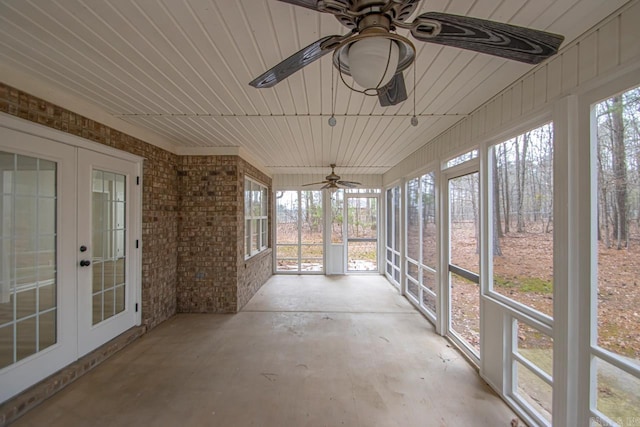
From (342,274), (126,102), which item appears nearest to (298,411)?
(126,102)

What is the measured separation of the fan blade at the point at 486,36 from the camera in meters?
0.91

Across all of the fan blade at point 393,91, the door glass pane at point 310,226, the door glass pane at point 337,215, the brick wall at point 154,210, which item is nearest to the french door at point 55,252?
the brick wall at point 154,210

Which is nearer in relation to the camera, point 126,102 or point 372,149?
point 126,102

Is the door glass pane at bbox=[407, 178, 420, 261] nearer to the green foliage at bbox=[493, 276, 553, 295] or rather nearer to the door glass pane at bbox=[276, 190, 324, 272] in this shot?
the green foliage at bbox=[493, 276, 553, 295]

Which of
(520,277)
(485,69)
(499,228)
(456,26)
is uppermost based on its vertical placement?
(485,69)

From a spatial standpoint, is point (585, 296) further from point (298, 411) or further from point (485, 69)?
point (298, 411)

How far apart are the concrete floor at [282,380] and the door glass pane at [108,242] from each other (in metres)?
0.58

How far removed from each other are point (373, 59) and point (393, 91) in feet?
1.63

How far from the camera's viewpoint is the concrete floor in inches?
77.5

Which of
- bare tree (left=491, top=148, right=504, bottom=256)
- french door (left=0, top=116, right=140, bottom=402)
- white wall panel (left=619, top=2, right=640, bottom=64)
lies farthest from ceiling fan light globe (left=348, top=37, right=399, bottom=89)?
french door (left=0, top=116, right=140, bottom=402)

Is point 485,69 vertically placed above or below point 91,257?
above

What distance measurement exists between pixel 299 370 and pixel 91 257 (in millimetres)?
2412

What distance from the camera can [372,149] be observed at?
4.18 metres

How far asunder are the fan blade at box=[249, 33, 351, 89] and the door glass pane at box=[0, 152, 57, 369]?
2267 millimetres
